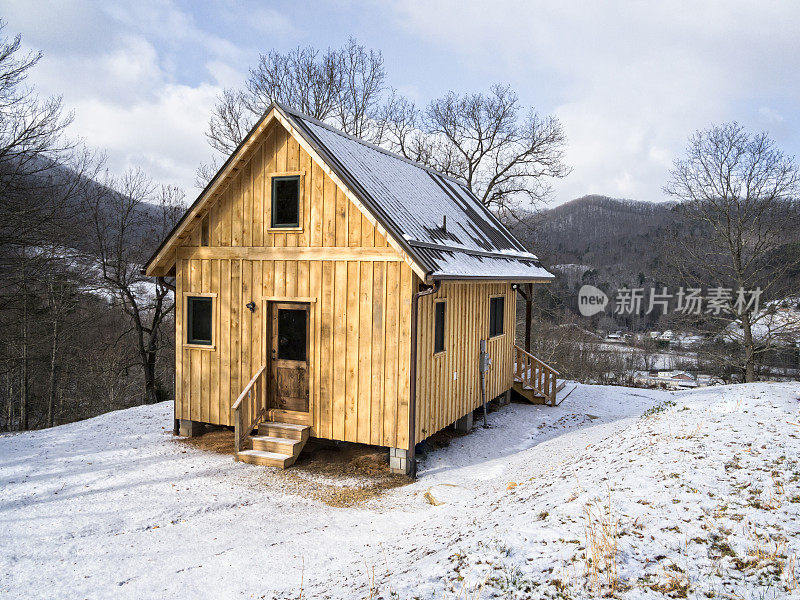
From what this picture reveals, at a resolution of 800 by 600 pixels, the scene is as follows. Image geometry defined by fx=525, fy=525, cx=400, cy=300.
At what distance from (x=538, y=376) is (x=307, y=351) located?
27.3 ft

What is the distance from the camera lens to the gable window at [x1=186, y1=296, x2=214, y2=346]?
1090cm

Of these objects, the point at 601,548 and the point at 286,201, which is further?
the point at 286,201

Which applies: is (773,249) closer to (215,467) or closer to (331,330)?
(331,330)

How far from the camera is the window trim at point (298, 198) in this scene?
9.78 m

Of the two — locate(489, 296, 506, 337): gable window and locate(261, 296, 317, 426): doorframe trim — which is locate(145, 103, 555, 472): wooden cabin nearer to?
locate(261, 296, 317, 426): doorframe trim

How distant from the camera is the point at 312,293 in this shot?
9.74m

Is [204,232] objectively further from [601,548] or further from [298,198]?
[601,548]

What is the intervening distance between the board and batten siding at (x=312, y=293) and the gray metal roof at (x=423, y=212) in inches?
16.3

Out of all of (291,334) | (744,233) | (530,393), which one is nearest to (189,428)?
(291,334)

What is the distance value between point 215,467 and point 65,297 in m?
14.1

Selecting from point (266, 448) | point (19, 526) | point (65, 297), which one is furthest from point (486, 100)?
point (19, 526)

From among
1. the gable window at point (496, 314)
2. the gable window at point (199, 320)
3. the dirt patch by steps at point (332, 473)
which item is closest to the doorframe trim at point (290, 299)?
the gable window at point (199, 320)

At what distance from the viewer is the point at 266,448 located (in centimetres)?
977

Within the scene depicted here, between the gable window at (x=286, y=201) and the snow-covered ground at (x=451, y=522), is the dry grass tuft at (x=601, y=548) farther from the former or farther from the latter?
the gable window at (x=286, y=201)
